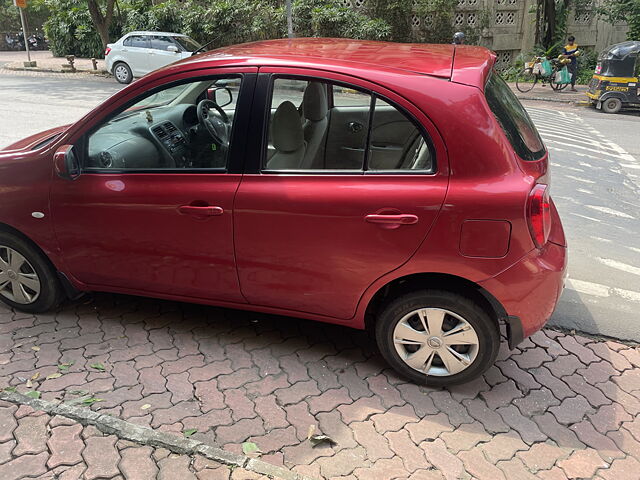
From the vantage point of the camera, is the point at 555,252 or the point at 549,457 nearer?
the point at 549,457

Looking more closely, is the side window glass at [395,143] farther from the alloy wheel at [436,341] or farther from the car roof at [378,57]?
the alloy wheel at [436,341]

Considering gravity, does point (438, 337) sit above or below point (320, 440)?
above

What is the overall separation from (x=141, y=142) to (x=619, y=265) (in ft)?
12.9

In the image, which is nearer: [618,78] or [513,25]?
[618,78]

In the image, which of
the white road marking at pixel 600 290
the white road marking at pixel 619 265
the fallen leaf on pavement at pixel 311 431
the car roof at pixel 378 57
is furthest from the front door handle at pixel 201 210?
the white road marking at pixel 619 265

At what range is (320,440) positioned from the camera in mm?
2551

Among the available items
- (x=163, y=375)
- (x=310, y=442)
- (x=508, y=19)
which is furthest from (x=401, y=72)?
(x=508, y=19)

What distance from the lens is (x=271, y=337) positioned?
11.1ft

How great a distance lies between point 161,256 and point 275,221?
0.78 metres

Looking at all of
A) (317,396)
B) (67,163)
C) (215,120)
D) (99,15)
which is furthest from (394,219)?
(99,15)

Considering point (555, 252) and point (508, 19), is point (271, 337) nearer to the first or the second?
point (555, 252)

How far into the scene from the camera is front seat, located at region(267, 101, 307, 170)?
290cm

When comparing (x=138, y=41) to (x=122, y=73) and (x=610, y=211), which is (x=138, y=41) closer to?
(x=122, y=73)

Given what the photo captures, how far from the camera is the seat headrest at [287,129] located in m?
2.96
